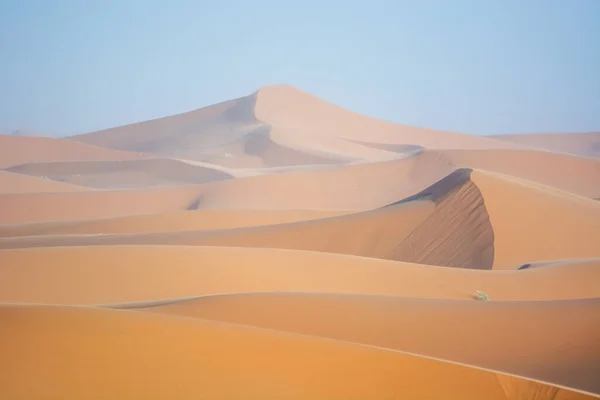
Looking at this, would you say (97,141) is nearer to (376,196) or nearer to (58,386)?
(376,196)

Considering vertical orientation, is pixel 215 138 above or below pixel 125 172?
above

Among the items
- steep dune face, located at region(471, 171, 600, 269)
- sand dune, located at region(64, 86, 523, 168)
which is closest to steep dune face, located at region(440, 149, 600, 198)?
sand dune, located at region(64, 86, 523, 168)

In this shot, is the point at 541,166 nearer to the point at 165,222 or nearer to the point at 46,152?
the point at 165,222

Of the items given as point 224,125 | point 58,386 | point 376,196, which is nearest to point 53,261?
point 58,386

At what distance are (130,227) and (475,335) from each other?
1435 cm

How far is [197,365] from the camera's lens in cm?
414

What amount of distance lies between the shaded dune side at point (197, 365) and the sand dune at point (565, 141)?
85.3m

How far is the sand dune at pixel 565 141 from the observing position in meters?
86.8

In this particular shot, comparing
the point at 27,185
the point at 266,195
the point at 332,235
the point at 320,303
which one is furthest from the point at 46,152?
the point at 320,303

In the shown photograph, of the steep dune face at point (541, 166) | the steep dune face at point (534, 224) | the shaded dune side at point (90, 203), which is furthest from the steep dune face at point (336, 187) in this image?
the steep dune face at point (534, 224)

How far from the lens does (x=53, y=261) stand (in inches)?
382

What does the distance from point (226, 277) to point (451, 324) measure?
4057 millimetres

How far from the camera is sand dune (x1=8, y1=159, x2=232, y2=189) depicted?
1665 inches

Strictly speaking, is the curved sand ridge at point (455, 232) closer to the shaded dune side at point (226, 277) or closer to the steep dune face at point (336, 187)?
the shaded dune side at point (226, 277)
